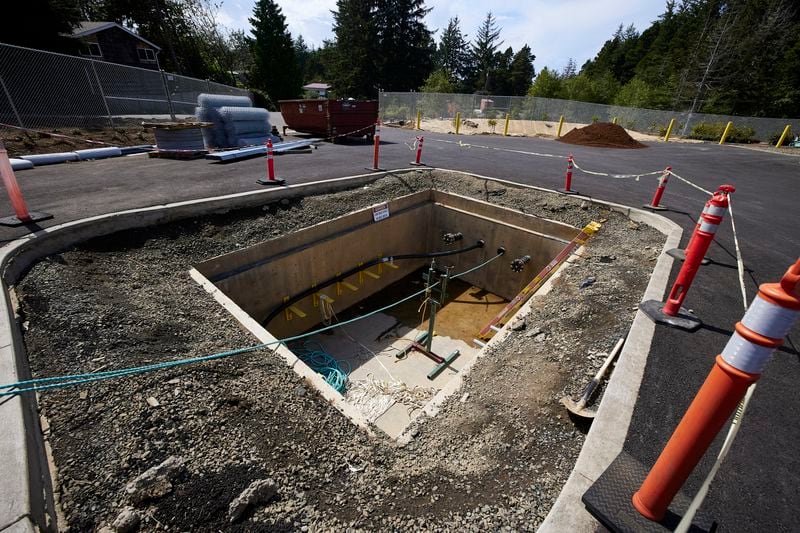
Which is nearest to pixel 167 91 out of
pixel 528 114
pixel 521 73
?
pixel 528 114

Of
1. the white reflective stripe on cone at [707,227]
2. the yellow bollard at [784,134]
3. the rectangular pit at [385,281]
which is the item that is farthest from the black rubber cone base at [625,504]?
the yellow bollard at [784,134]

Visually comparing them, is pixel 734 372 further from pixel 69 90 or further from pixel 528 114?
pixel 528 114

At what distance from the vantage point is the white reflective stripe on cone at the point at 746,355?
144cm

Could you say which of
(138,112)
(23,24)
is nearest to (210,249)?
(138,112)

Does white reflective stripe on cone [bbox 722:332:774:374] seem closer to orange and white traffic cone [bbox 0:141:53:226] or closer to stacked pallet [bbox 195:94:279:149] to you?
orange and white traffic cone [bbox 0:141:53:226]

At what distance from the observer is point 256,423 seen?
3268 millimetres

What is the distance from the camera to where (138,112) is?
16484 millimetres

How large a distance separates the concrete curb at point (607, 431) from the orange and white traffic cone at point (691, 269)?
20cm

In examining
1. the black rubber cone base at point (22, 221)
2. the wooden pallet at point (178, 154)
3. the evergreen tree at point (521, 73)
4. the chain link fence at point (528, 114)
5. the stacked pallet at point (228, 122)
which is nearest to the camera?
the black rubber cone base at point (22, 221)

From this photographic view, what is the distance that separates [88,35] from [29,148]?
24052 millimetres

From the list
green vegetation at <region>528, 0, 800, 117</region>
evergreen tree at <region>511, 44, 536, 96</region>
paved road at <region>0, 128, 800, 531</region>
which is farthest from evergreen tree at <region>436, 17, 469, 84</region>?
paved road at <region>0, 128, 800, 531</region>

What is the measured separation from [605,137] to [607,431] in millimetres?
22232

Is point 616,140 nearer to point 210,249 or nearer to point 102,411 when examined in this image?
point 210,249

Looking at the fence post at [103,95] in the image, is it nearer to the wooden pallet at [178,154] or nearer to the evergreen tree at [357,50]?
the wooden pallet at [178,154]
